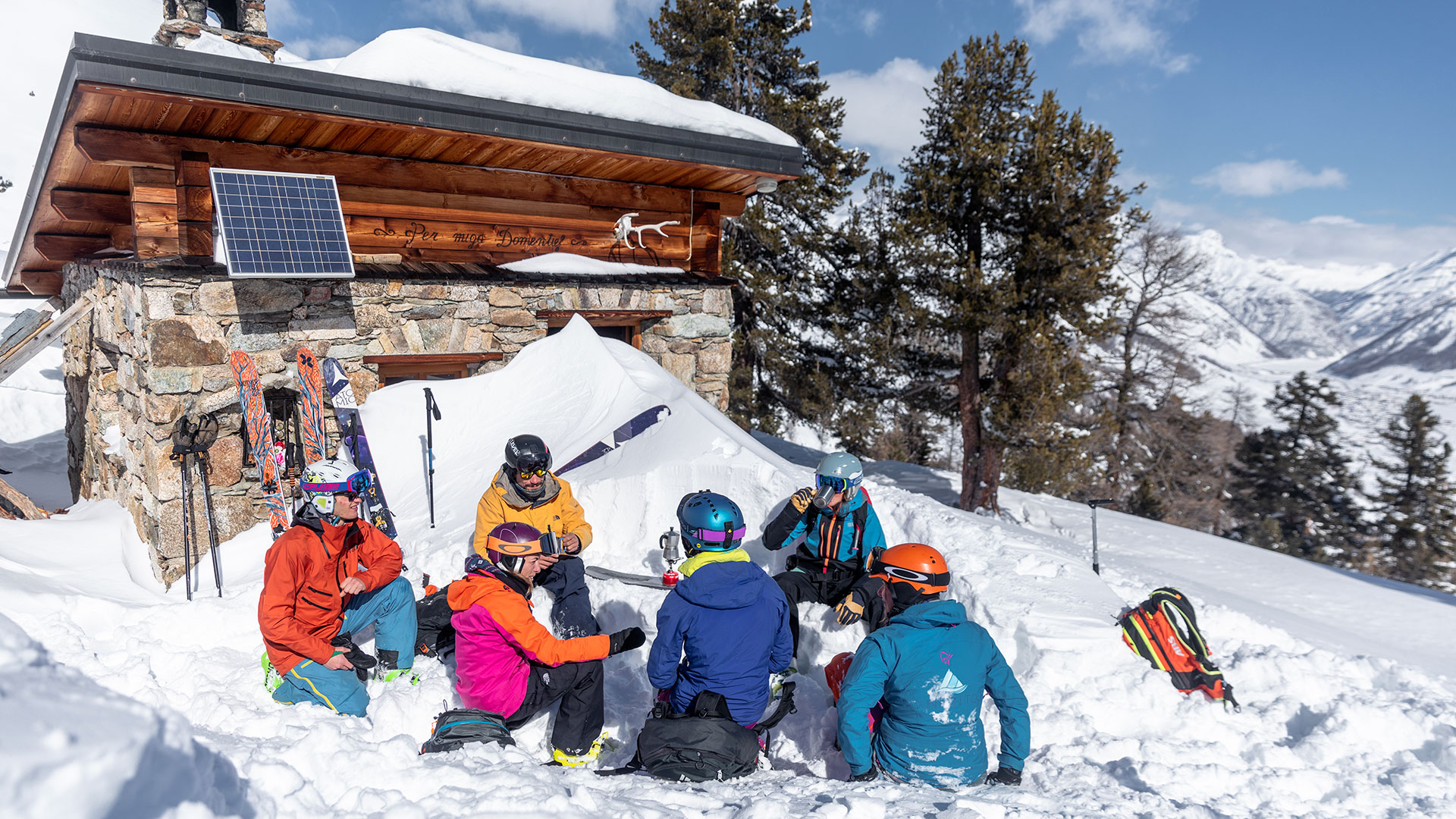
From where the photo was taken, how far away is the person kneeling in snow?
3.36 metres

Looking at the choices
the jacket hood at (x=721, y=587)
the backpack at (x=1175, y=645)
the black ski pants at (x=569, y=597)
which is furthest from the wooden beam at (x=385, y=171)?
the backpack at (x=1175, y=645)

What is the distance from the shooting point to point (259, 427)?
242 inches

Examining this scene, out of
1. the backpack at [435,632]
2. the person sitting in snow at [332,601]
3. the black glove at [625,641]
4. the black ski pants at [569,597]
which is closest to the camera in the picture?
the black glove at [625,641]

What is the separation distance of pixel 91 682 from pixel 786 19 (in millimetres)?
18062

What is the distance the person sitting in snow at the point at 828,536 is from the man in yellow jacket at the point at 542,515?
128 cm

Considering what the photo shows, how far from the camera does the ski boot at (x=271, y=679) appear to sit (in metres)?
3.76

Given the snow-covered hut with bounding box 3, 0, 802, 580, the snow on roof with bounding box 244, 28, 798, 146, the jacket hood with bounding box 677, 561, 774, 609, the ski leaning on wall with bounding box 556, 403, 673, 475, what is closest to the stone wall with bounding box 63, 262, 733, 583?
the snow-covered hut with bounding box 3, 0, 802, 580

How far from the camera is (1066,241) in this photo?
12922mm

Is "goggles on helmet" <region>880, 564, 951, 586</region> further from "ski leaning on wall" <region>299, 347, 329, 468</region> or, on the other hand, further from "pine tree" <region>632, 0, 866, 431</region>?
"pine tree" <region>632, 0, 866, 431</region>

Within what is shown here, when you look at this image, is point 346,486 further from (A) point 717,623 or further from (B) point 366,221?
(B) point 366,221

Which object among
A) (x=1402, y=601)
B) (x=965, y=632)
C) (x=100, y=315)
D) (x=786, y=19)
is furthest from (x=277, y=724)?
(x=786, y=19)

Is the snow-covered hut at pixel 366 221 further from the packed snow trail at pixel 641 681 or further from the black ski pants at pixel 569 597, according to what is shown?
the black ski pants at pixel 569 597

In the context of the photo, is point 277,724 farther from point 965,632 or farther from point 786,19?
point 786,19

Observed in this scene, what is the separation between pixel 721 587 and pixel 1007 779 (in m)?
1.55
